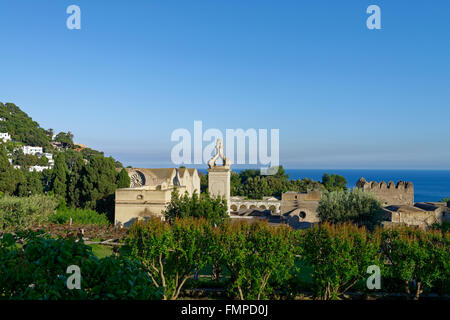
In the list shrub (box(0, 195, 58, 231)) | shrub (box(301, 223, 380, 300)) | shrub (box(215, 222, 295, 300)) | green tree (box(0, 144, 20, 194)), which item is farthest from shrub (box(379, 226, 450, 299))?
green tree (box(0, 144, 20, 194))

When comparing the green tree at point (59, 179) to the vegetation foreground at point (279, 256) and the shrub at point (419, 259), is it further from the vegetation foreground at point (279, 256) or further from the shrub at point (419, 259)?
the shrub at point (419, 259)

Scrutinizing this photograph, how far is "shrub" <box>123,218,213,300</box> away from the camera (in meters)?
11.3

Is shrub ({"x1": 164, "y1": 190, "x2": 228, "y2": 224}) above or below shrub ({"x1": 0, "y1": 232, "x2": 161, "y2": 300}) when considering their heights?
below

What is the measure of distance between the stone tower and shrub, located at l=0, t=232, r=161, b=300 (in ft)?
74.8

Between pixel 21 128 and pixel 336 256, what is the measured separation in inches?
4750

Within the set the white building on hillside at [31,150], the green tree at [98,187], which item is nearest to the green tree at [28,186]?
the green tree at [98,187]

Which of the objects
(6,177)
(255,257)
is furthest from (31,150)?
(255,257)

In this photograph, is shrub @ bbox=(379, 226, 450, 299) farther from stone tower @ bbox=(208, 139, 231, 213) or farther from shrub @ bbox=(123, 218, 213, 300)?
stone tower @ bbox=(208, 139, 231, 213)

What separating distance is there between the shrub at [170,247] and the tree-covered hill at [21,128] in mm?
111118

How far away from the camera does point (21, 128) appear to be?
109812 mm

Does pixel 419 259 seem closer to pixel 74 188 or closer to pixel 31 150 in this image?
pixel 74 188

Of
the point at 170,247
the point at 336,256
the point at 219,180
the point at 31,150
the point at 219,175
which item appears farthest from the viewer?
the point at 31,150

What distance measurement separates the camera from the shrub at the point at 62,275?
4.01 m

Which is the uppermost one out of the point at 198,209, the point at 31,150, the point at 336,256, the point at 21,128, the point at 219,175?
the point at 21,128
